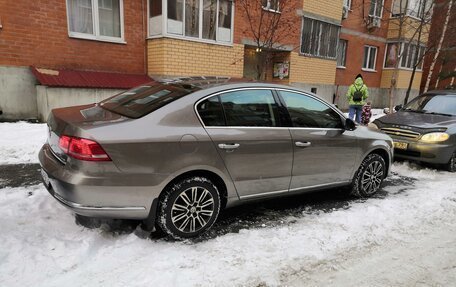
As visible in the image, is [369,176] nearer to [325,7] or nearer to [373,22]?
[325,7]

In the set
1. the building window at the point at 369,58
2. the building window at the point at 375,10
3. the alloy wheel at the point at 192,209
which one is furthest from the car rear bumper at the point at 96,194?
the building window at the point at 375,10

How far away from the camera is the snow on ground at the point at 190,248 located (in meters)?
2.78

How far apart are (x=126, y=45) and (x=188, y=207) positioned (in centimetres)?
871

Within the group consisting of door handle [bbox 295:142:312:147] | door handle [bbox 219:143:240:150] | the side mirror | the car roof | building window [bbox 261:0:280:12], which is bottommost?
door handle [bbox 295:142:312:147]

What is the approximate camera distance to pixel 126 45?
1073 centimetres

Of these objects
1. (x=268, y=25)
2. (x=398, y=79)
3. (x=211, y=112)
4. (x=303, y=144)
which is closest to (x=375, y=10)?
(x=398, y=79)

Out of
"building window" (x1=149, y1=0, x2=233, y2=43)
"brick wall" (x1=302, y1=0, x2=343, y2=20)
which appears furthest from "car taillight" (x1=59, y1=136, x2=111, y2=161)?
"brick wall" (x1=302, y1=0, x2=343, y2=20)

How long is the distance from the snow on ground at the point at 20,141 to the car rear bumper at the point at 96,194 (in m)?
3.43

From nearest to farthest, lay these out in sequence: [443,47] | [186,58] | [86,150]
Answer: [86,150] → [186,58] → [443,47]

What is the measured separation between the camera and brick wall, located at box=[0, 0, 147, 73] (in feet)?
28.7

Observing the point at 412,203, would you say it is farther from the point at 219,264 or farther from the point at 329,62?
the point at 329,62

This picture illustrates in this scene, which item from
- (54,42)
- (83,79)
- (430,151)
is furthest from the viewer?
(83,79)

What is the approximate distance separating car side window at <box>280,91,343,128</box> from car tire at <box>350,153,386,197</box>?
2.66 ft

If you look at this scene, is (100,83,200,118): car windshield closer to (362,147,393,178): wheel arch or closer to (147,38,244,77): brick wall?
(362,147,393,178): wheel arch
